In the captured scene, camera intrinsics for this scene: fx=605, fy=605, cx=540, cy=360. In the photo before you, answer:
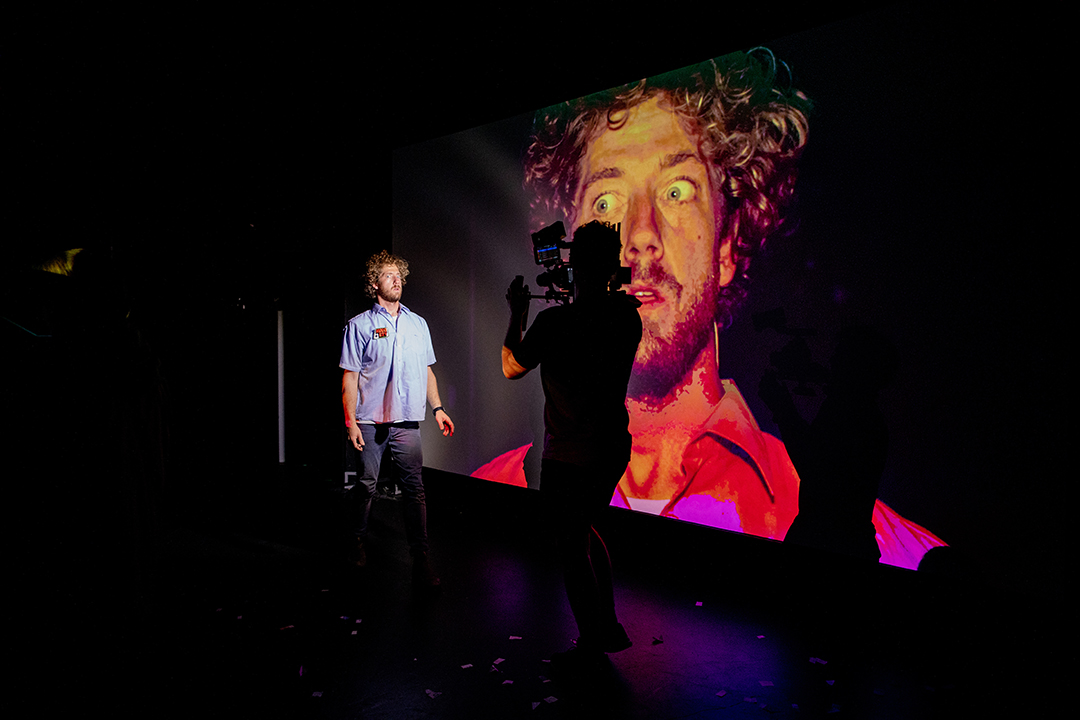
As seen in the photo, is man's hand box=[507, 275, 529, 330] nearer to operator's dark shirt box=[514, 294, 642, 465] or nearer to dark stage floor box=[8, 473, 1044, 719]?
operator's dark shirt box=[514, 294, 642, 465]

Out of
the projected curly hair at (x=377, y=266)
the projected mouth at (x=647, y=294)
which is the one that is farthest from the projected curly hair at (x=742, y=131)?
the projected curly hair at (x=377, y=266)

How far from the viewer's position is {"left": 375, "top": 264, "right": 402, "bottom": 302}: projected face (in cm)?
340

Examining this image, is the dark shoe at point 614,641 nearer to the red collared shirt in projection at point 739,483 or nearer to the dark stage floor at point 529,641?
the dark stage floor at point 529,641

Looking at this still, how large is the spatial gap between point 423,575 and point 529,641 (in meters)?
0.79

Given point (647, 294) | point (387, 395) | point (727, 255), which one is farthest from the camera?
point (647, 294)

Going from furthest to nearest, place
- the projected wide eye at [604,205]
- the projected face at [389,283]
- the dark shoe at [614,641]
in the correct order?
the projected wide eye at [604,205] < the projected face at [389,283] < the dark shoe at [614,641]

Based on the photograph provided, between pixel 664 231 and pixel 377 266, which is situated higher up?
pixel 664 231

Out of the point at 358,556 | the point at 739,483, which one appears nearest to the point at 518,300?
the point at 739,483

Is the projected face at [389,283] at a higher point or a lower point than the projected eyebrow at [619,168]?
lower

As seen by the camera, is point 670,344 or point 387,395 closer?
point 387,395

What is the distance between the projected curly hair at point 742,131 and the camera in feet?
9.80

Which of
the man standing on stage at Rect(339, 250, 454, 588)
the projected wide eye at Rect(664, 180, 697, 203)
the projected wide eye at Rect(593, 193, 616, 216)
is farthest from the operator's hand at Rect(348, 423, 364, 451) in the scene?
the projected wide eye at Rect(664, 180, 697, 203)

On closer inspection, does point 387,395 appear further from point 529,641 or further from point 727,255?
point 727,255

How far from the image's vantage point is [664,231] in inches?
136
